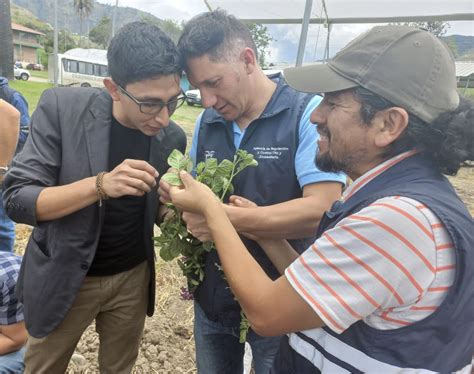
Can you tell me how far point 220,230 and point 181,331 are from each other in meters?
2.51

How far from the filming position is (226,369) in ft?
7.40

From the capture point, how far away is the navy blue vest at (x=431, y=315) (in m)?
1.00

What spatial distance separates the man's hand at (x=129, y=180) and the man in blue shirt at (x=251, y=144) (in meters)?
0.23

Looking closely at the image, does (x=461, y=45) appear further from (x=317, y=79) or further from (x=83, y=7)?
(x=83, y=7)

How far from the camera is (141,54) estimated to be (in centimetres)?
178

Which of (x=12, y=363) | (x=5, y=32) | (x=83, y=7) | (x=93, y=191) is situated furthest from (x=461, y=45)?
(x=83, y=7)

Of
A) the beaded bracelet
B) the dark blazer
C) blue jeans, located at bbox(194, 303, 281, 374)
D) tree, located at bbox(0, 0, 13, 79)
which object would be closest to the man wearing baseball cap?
the beaded bracelet

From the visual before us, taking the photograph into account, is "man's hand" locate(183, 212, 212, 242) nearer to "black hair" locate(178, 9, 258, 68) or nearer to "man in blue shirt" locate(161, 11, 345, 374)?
"man in blue shirt" locate(161, 11, 345, 374)

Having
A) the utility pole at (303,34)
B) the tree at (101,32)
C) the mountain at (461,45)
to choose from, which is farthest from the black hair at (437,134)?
the tree at (101,32)

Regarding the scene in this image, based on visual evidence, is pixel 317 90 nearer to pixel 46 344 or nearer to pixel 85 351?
pixel 46 344

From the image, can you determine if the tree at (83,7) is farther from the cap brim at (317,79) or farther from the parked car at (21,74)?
the cap brim at (317,79)

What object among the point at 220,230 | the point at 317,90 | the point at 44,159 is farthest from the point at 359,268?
the point at 44,159

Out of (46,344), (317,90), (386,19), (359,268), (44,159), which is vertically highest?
(386,19)

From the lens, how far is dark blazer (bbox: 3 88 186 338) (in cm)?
185
